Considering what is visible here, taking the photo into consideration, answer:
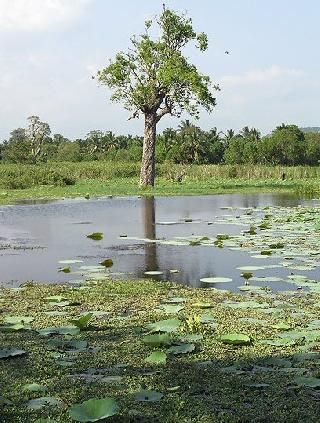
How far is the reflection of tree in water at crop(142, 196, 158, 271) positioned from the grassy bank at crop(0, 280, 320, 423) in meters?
2.61

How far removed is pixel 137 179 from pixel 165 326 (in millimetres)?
34149

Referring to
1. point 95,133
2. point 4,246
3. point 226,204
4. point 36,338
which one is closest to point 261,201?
point 226,204

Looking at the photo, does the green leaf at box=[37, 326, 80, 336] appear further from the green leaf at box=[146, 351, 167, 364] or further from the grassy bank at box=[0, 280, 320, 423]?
the green leaf at box=[146, 351, 167, 364]

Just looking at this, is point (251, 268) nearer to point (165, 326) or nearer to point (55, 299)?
point (55, 299)

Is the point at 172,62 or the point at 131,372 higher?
the point at 172,62

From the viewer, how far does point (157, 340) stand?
4.74 metres

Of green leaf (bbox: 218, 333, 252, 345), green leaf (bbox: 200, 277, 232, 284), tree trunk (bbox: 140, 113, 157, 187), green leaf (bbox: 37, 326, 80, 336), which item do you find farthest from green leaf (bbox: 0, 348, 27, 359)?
tree trunk (bbox: 140, 113, 157, 187)

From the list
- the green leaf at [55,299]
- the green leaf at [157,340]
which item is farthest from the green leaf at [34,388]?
the green leaf at [55,299]

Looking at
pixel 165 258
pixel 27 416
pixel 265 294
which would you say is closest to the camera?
pixel 27 416

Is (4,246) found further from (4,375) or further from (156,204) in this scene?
(156,204)

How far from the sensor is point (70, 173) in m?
39.7

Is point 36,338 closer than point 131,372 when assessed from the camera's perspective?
No

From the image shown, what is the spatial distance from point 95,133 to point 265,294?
86420 mm

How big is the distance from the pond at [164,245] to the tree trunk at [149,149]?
9.13 meters
